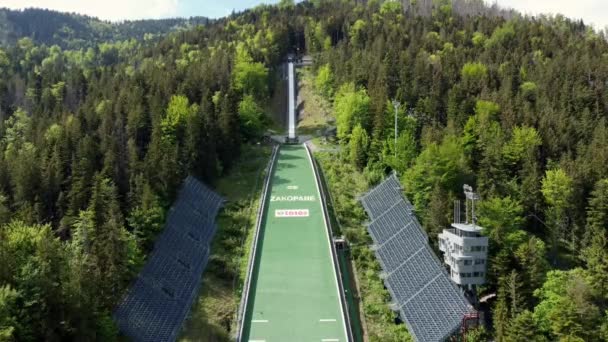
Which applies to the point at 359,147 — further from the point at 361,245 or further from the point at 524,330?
the point at 524,330

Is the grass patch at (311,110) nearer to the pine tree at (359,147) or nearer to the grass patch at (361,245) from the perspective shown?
the grass patch at (361,245)

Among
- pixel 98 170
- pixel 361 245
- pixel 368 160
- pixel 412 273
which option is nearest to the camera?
pixel 412 273

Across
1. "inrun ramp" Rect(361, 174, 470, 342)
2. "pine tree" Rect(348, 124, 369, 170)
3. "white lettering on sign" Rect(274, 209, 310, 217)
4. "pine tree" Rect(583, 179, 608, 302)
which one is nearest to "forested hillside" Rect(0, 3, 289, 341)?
"white lettering on sign" Rect(274, 209, 310, 217)

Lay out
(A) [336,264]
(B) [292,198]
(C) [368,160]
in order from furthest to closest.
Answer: (C) [368,160]
(B) [292,198]
(A) [336,264]

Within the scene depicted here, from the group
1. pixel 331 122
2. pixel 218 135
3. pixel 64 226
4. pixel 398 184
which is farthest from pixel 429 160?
pixel 331 122

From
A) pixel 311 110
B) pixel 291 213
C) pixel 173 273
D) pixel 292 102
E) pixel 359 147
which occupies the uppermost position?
pixel 292 102

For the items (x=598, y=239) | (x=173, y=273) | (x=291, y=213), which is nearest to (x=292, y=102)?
(x=291, y=213)

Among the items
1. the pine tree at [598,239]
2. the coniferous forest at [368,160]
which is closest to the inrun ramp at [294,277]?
the coniferous forest at [368,160]

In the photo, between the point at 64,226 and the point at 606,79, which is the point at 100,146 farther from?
the point at 606,79
